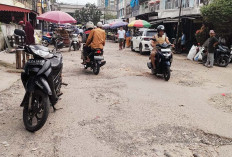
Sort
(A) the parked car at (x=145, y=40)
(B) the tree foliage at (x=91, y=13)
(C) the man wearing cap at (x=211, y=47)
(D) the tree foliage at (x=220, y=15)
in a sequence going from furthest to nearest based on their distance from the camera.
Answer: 1. (B) the tree foliage at (x=91, y=13)
2. (A) the parked car at (x=145, y=40)
3. (D) the tree foliage at (x=220, y=15)
4. (C) the man wearing cap at (x=211, y=47)

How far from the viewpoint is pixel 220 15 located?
1176 centimetres

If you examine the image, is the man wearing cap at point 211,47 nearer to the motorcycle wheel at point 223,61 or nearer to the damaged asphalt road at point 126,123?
the motorcycle wheel at point 223,61

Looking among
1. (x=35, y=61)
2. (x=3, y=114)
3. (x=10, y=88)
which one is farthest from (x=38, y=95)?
(x=10, y=88)

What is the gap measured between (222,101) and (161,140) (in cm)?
283

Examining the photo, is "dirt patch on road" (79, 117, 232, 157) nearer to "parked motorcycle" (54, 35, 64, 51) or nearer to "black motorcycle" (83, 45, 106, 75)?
"black motorcycle" (83, 45, 106, 75)

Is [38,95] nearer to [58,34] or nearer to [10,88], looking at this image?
[10,88]

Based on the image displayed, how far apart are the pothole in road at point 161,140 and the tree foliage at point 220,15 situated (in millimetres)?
9694

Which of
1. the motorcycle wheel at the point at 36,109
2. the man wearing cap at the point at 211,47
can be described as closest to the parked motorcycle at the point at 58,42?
the man wearing cap at the point at 211,47

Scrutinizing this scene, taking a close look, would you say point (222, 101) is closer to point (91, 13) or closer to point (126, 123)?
point (126, 123)

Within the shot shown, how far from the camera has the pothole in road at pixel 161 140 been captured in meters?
3.08

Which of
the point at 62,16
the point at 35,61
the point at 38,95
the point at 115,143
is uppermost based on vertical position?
the point at 62,16

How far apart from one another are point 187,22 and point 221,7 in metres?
7.85

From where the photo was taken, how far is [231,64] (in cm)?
1213

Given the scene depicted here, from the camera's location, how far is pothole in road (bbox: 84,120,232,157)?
308cm
